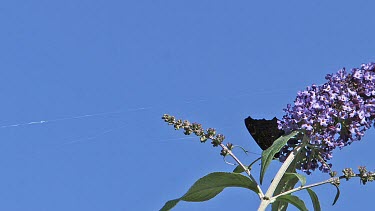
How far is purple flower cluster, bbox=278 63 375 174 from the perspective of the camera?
1920mm

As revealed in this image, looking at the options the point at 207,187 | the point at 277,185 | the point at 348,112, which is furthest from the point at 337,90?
the point at 207,187

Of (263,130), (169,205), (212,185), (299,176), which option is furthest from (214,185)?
(263,130)

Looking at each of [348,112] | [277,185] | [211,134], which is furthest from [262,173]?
[348,112]

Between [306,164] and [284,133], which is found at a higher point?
[284,133]

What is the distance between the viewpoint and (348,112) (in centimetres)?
194

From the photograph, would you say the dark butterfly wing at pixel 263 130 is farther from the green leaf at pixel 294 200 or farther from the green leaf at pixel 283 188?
the green leaf at pixel 294 200

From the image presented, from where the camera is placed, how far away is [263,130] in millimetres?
2127

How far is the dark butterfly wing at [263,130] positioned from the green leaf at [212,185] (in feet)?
0.96

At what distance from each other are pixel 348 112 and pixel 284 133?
24 cm

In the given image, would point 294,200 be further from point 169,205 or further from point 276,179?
point 169,205

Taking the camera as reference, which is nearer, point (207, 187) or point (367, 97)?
point (207, 187)

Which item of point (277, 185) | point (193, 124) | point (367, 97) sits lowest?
point (277, 185)

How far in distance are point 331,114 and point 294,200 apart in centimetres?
31

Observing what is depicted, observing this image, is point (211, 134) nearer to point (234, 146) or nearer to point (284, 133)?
point (234, 146)
